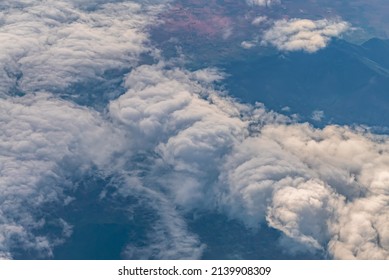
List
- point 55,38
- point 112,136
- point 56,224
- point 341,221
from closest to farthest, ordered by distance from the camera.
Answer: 1. point 341,221
2. point 56,224
3. point 112,136
4. point 55,38

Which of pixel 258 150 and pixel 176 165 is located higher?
pixel 258 150

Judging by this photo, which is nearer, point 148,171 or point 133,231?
point 133,231

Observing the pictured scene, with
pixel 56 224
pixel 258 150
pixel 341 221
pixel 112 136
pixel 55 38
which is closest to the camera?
pixel 341 221

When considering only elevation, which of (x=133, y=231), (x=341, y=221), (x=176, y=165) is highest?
(x=341, y=221)

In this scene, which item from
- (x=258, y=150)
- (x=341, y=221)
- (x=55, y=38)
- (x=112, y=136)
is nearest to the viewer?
(x=341, y=221)

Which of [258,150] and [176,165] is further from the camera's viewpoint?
[176,165]

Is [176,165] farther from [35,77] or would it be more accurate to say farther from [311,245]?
[35,77]

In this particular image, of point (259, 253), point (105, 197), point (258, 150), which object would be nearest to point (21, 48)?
point (105, 197)

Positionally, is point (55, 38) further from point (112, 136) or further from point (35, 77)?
point (112, 136)

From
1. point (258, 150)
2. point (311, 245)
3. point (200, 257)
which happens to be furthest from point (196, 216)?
point (311, 245)
